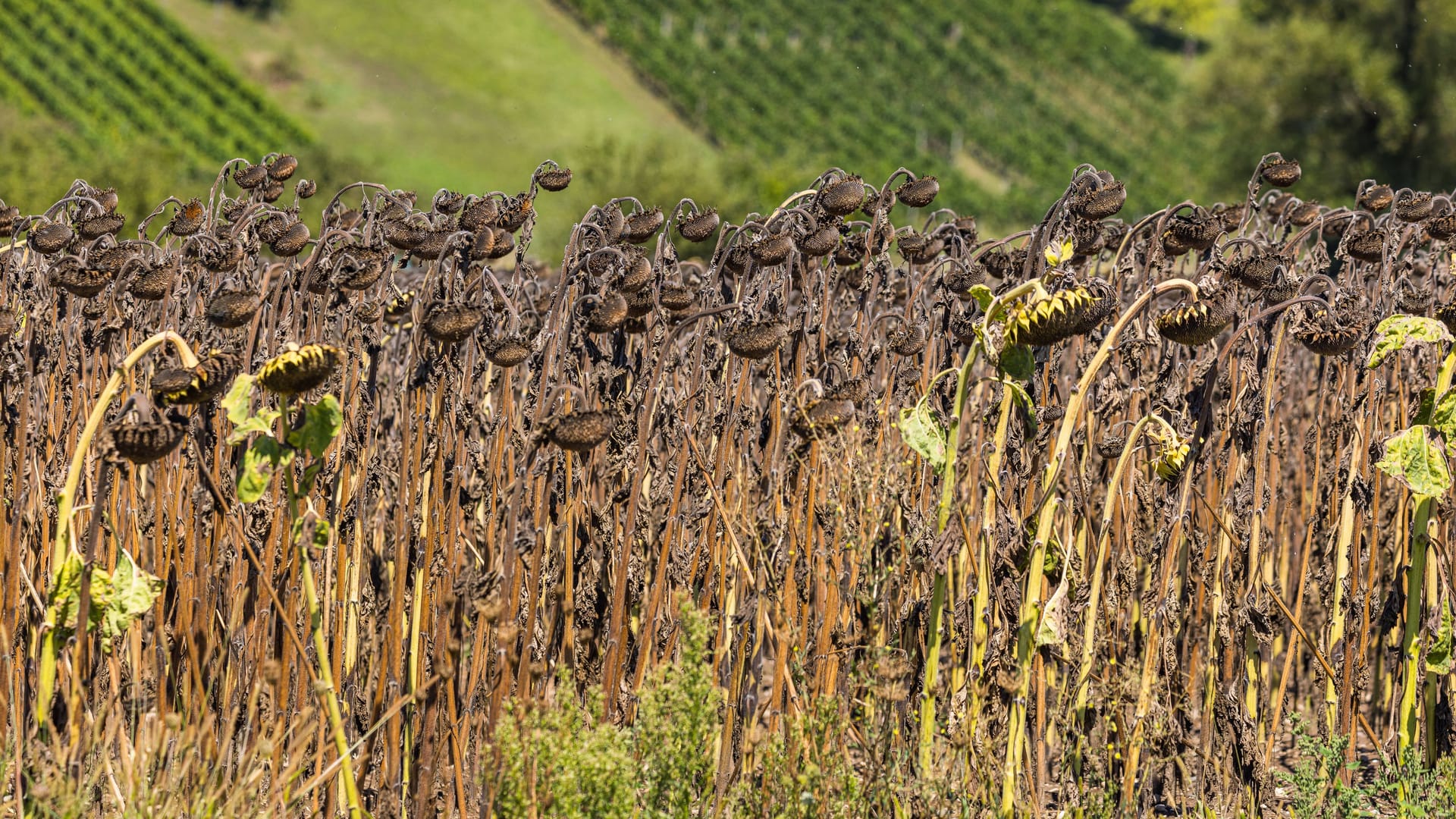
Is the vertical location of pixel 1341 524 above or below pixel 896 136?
below

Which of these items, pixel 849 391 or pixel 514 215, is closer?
pixel 849 391

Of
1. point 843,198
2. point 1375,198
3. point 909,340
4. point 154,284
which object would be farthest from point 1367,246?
point 154,284

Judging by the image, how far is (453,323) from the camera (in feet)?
7.90

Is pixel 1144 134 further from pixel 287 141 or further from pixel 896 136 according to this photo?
pixel 287 141

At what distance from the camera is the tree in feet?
80.9

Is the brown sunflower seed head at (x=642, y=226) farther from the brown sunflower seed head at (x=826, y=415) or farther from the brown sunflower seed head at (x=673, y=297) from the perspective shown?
the brown sunflower seed head at (x=826, y=415)

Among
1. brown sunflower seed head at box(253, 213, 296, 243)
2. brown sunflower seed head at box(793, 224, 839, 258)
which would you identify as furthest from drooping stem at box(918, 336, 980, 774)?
brown sunflower seed head at box(253, 213, 296, 243)

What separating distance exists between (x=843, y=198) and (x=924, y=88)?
5221 centimetres

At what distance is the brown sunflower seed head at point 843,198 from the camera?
9.27 ft

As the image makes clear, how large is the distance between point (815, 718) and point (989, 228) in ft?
122

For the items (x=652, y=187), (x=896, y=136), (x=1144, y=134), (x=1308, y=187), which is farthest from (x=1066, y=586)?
(x=1144, y=134)

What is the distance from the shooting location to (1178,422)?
8.75 feet

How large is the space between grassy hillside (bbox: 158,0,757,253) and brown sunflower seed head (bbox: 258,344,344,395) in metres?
30.2

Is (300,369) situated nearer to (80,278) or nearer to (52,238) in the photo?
(80,278)
